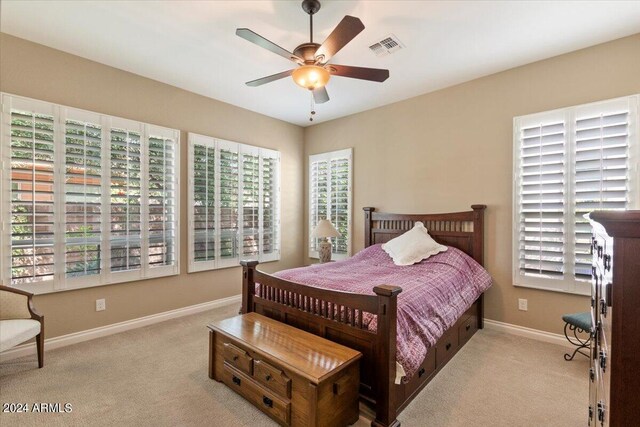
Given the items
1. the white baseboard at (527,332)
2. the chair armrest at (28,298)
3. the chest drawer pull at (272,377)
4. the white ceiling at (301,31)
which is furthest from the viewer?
the white baseboard at (527,332)

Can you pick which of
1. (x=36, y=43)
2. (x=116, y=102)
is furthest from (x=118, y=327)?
(x=36, y=43)

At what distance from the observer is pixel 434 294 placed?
248 centimetres

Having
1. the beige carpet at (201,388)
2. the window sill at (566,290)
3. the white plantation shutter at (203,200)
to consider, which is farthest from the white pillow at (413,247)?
the white plantation shutter at (203,200)

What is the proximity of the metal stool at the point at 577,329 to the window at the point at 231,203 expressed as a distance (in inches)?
151

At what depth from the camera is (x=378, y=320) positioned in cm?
187

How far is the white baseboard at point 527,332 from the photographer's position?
10.1 ft

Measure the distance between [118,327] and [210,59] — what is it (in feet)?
10.3

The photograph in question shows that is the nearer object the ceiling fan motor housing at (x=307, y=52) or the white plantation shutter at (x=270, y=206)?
the ceiling fan motor housing at (x=307, y=52)

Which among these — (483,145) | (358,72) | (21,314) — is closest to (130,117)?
(21,314)

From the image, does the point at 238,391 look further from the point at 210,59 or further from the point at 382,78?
the point at 210,59

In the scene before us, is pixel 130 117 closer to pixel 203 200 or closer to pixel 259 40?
pixel 203 200

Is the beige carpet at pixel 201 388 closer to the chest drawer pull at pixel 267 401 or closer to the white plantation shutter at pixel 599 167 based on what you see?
the chest drawer pull at pixel 267 401

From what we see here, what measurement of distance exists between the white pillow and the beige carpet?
102cm

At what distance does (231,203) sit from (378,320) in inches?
125
